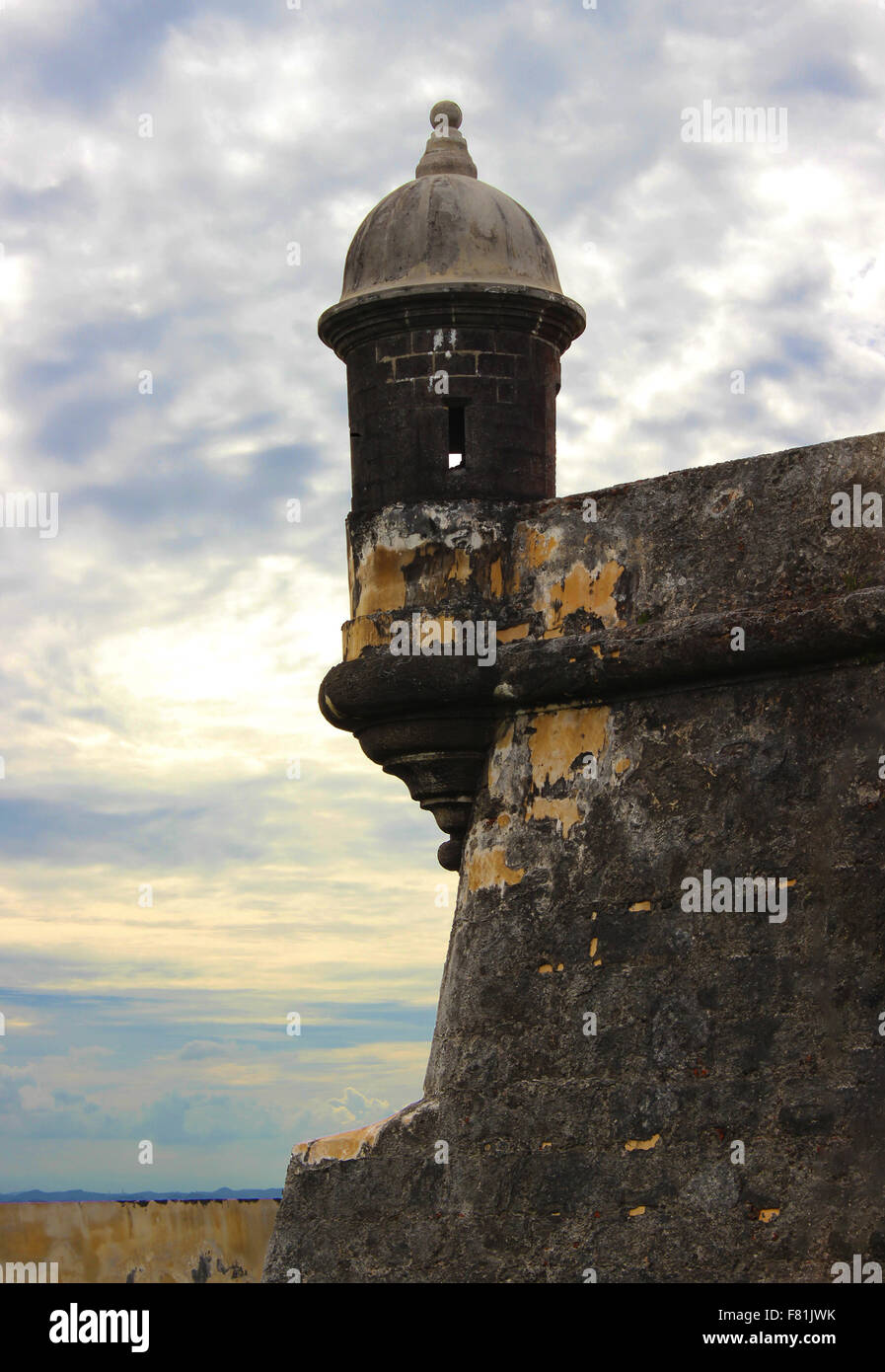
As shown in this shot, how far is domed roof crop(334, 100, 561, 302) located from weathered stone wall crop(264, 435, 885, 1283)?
116 cm

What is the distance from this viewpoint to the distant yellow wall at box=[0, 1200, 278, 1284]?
33.3 ft

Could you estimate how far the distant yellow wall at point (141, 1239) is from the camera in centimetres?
1016

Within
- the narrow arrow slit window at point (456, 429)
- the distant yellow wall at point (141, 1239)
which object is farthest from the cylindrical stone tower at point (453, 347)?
the distant yellow wall at point (141, 1239)

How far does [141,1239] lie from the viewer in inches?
413

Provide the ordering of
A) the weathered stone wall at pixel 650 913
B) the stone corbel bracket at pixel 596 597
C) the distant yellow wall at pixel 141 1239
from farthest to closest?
the distant yellow wall at pixel 141 1239 → the stone corbel bracket at pixel 596 597 → the weathered stone wall at pixel 650 913

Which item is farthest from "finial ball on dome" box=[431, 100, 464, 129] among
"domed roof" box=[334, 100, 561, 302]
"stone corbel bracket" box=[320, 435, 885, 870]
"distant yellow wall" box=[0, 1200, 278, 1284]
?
A: "distant yellow wall" box=[0, 1200, 278, 1284]

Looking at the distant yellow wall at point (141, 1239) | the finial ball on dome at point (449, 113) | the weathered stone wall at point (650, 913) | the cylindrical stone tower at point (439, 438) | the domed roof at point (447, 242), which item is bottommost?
the distant yellow wall at point (141, 1239)

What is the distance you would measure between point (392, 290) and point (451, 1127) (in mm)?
3732

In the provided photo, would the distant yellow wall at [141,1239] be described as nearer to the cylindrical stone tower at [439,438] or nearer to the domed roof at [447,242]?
the cylindrical stone tower at [439,438]

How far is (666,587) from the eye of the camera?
727cm

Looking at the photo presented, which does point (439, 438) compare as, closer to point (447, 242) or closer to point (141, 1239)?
point (447, 242)

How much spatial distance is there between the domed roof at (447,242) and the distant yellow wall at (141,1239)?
220 inches

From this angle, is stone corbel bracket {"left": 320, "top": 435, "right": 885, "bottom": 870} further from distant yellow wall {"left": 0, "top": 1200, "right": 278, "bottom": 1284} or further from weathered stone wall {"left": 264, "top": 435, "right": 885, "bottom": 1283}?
distant yellow wall {"left": 0, "top": 1200, "right": 278, "bottom": 1284}

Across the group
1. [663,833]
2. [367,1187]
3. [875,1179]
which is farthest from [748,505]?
[367,1187]
